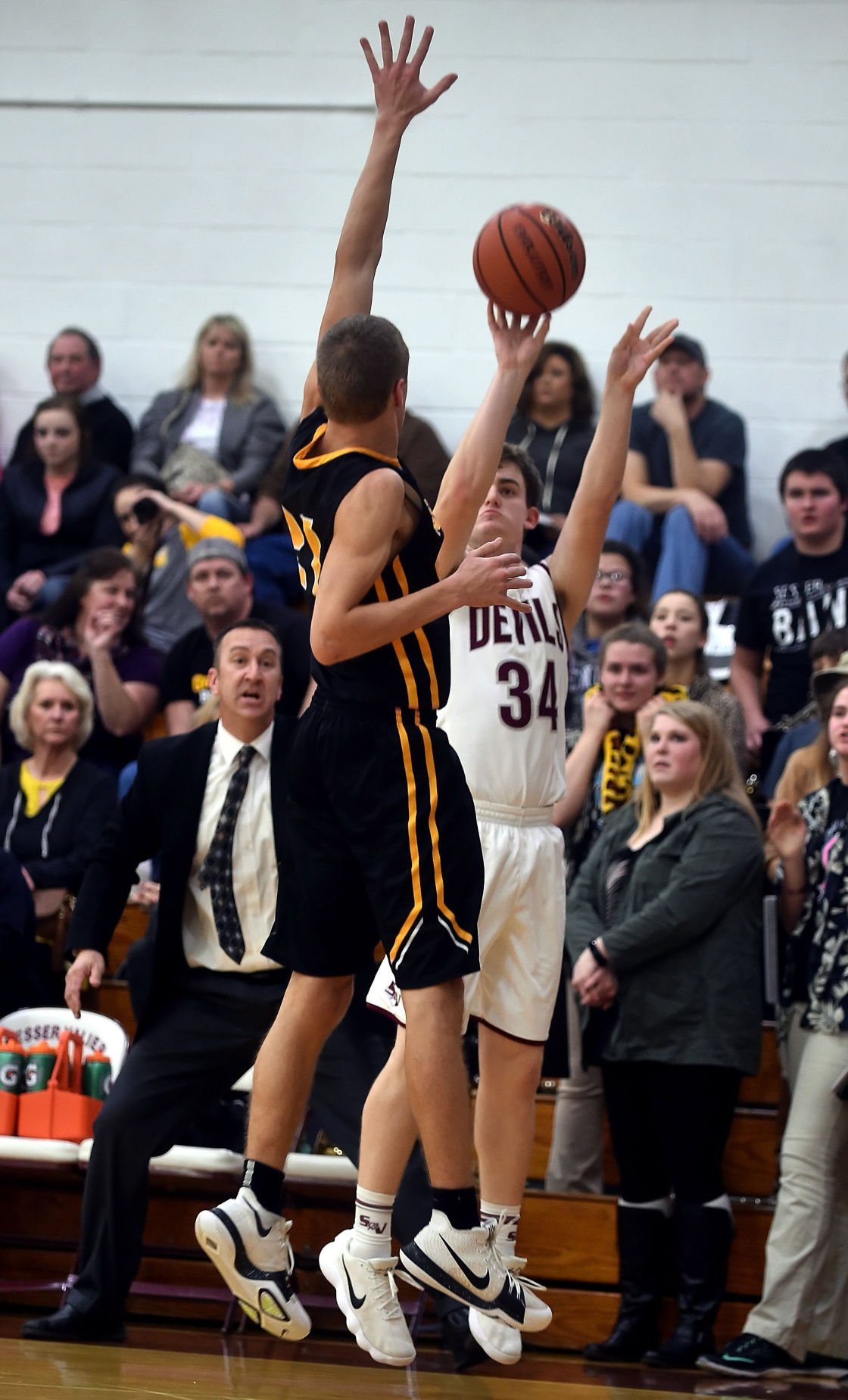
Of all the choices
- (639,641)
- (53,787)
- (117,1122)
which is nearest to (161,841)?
(117,1122)

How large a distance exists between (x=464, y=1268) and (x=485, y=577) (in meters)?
1.36

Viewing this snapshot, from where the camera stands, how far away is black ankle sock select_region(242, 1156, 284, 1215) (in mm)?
3549

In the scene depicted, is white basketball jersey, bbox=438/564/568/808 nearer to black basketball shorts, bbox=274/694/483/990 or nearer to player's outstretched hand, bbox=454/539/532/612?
black basketball shorts, bbox=274/694/483/990

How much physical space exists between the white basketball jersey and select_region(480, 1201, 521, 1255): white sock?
2.97 feet

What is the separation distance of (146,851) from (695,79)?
20.1ft

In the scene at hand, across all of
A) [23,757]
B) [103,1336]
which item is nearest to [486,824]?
[103,1336]

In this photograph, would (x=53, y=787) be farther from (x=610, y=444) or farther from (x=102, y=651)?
(x=610, y=444)

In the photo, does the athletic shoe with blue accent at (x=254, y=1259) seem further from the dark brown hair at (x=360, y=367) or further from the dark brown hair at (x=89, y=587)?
the dark brown hair at (x=89, y=587)

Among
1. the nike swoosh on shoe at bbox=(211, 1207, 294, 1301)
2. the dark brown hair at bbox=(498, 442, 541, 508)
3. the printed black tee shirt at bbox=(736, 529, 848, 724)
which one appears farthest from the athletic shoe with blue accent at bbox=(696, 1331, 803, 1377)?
the printed black tee shirt at bbox=(736, 529, 848, 724)

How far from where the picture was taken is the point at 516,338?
3.87 metres

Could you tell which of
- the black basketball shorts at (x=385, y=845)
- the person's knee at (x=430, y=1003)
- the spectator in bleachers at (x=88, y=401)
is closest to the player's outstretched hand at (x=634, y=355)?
the black basketball shorts at (x=385, y=845)

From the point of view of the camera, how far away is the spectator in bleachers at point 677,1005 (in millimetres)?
5051

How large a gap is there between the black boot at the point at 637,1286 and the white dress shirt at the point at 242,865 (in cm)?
135

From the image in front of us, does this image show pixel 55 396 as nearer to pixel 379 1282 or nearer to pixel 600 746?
pixel 600 746
